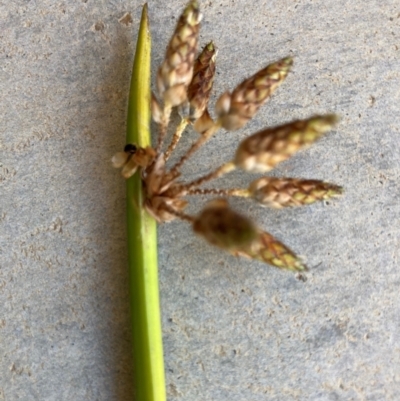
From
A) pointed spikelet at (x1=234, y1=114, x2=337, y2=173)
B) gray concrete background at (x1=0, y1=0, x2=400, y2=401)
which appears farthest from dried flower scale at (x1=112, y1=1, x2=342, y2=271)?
gray concrete background at (x1=0, y1=0, x2=400, y2=401)

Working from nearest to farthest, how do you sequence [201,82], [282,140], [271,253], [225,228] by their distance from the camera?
[225,228] → [282,140] → [271,253] → [201,82]

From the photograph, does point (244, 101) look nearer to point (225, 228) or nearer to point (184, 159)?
point (184, 159)

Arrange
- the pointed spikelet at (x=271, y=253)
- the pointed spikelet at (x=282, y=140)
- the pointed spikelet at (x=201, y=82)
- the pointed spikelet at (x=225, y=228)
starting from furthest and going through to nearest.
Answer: the pointed spikelet at (x=201, y=82), the pointed spikelet at (x=271, y=253), the pointed spikelet at (x=282, y=140), the pointed spikelet at (x=225, y=228)

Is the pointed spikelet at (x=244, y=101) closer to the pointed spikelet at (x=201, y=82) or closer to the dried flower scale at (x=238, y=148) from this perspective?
the dried flower scale at (x=238, y=148)

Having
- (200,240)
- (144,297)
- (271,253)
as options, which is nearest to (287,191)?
(271,253)

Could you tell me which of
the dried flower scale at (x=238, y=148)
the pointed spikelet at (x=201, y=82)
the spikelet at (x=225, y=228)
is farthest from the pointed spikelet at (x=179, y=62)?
the spikelet at (x=225, y=228)

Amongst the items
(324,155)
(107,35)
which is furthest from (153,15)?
(324,155)

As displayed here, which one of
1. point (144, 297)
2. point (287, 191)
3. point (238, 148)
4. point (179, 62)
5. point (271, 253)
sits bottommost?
point (144, 297)
